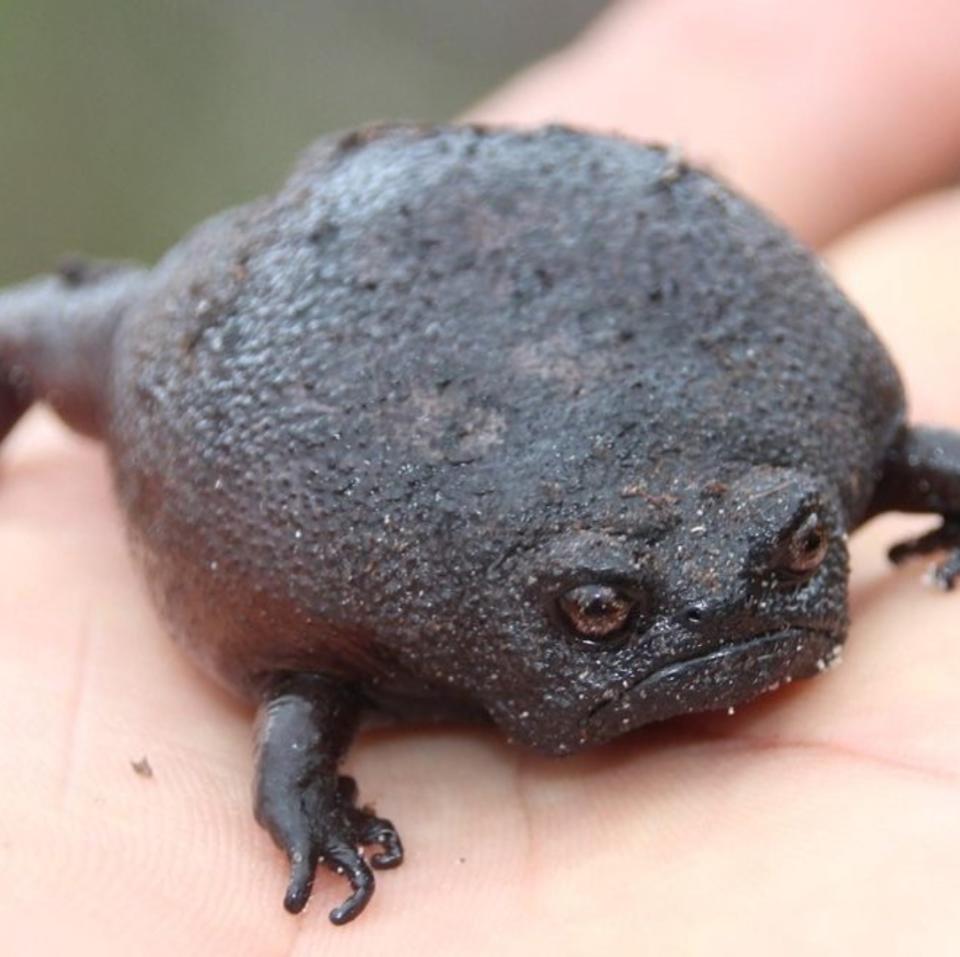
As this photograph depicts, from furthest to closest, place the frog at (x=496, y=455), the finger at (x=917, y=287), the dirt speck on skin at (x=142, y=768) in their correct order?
the finger at (x=917, y=287), the dirt speck on skin at (x=142, y=768), the frog at (x=496, y=455)

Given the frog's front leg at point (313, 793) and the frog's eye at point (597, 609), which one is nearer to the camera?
the frog's eye at point (597, 609)

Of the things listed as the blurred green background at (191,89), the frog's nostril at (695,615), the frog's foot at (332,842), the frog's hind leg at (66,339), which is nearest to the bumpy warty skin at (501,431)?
the frog's nostril at (695,615)

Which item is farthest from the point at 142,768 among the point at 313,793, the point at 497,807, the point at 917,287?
the point at 917,287

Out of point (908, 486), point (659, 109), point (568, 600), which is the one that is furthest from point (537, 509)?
point (659, 109)

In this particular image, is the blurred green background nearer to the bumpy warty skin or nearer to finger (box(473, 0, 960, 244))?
finger (box(473, 0, 960, 244))

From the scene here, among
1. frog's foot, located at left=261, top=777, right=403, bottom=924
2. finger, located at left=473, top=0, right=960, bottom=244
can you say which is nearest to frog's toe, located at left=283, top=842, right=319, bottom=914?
frog's foot, located at left=261, top=777, right=403, bottom=924

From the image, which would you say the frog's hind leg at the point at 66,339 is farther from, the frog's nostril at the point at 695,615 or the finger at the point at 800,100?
the finger at the point at 800,100
